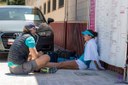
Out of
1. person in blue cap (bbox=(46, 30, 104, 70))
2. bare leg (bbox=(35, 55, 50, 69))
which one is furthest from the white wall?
bare leg (bbox=(35, 55, 50, 69))

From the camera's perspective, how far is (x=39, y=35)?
12422 mm

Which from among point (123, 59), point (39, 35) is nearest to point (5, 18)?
point (39, 35)

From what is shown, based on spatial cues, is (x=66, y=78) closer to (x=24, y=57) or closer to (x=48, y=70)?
(x=48, y=70)

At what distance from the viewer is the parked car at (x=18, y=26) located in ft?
40.8

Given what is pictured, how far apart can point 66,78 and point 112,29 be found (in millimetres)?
1613

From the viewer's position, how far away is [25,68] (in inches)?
374

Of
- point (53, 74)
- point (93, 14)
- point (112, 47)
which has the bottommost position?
point (53, 74)

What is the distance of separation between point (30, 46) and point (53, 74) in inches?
39.2

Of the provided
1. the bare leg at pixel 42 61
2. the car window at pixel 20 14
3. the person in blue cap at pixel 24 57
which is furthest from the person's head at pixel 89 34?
the car window at pixel 20 14

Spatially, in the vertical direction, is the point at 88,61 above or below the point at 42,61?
below

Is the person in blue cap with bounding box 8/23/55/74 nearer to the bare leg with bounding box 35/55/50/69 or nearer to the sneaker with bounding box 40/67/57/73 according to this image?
the bare leg with bounding box 35/55/50/69

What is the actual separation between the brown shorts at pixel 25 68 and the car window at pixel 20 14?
14.5 ft

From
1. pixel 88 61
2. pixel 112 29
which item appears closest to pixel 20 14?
pixel 88 61

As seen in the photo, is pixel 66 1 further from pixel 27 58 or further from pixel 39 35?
pixel 27 58
